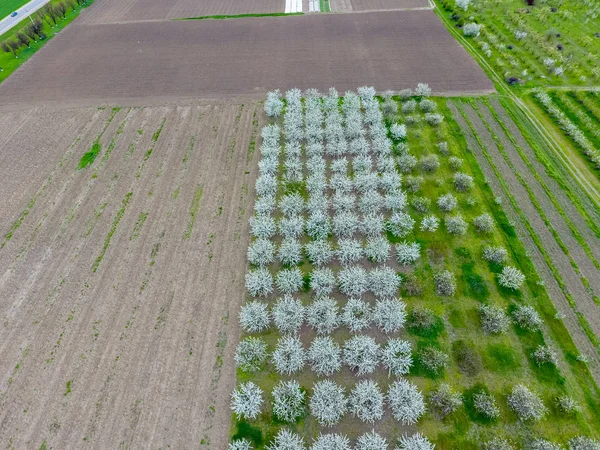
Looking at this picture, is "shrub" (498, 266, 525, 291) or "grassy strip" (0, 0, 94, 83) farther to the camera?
"grassy strip" (0, 0, 94, 83)

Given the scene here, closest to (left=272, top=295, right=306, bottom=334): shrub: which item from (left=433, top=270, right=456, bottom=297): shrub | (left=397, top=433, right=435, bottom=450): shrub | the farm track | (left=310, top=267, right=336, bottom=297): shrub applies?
(left=310, top=267, right=336, bottom=297): shrub

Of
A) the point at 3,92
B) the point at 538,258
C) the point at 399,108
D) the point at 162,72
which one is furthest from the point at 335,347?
the point at 3,92

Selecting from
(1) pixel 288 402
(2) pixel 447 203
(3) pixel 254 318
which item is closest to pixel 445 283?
(2) pixel 447 203

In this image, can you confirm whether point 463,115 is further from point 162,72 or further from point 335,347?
point 162,72

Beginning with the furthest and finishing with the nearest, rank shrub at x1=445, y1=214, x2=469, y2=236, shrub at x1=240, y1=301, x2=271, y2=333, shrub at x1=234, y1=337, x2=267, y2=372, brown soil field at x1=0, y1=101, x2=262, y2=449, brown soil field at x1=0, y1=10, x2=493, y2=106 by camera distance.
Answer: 1. brown soil field at x1=0, y1=10, x2=493, y2=106
2. shrub at x1=445, y1=214, x2=469, y2=236
3. shrub at x1=240, y1=301, x2=271, y2=333
4. shrub at x1=234, y1=337, x2=267, y2=372
5. brown soil field at x1=0, y1=101, x2=262, y2=449

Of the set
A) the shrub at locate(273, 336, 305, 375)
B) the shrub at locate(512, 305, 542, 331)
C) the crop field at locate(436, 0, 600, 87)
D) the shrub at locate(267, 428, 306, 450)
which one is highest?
the crop field at locate(436, 0, 600, 87)

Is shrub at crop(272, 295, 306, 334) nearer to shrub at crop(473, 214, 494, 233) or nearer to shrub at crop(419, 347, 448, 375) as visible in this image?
shrub at crop(419, 347, 448, 375)

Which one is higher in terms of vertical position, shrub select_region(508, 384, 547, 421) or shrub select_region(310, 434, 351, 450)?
shrub select_region(310, 434, 351, 450)
